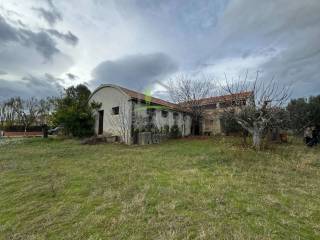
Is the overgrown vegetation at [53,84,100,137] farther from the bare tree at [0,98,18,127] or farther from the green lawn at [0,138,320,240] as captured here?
the bare tree at [0,98,18,127]

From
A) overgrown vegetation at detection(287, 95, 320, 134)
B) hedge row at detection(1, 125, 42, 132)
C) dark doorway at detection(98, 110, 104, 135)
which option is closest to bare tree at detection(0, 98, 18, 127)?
hedge row at detection(1, 125, 42, 132)

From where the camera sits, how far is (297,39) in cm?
1180

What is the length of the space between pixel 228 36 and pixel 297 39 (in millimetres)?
4880

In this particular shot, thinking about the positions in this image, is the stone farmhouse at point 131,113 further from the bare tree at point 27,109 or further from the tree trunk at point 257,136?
the bare tree at point 27,109

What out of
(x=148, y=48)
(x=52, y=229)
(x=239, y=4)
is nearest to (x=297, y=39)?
(x=239, y=4)

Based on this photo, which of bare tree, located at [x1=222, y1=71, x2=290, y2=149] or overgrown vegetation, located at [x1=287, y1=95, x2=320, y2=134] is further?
overgrown vegetation, located at [x1=287, y1=95, x2=320, y2=134]

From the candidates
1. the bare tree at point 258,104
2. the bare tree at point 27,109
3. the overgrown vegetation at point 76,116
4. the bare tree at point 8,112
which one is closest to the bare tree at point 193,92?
the bare tree at point 258,104

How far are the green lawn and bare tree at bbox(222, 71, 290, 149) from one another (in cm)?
370

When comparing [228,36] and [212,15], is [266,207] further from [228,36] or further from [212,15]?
[228,36]

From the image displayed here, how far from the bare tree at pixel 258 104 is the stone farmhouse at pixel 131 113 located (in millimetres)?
427

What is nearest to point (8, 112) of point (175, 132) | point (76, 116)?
point (76, 116)

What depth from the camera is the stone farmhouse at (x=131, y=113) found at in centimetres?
1330

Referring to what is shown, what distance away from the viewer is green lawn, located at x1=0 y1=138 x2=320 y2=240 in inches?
91.6

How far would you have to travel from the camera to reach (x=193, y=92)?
63.1 feet
